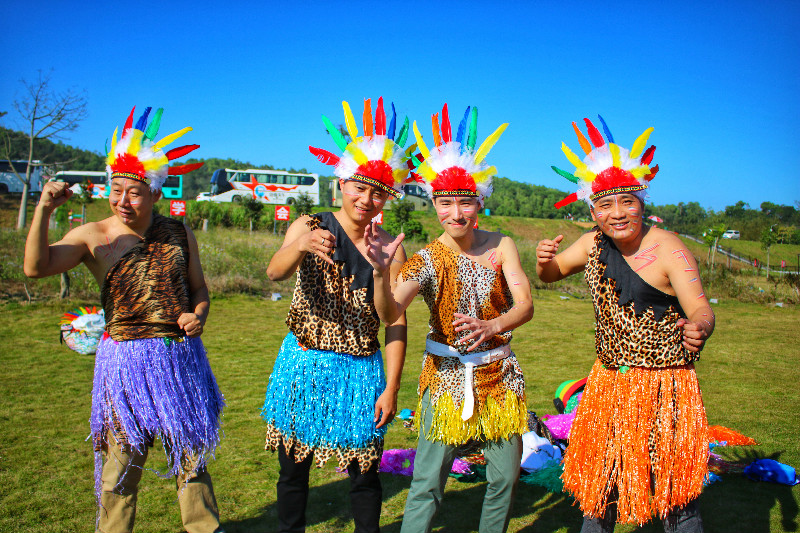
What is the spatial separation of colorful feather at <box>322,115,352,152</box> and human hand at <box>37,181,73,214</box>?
1.24m

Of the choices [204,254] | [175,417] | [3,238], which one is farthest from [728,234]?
[175,417]

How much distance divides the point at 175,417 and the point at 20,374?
4.69m

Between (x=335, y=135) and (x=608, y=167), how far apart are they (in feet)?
4.47

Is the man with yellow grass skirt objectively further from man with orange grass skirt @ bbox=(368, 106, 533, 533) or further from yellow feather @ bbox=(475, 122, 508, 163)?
yellow feather @ bbox=(475, 122, 508, 163)

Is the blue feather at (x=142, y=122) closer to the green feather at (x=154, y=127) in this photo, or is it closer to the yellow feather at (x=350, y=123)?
the green feather at (x=154, y=127)

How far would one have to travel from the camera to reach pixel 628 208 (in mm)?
2719

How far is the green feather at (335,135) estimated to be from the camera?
111 inches

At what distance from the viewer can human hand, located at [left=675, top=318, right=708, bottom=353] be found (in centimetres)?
229

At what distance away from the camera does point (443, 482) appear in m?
2.72

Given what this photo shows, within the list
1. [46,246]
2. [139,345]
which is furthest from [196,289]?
[46,246]

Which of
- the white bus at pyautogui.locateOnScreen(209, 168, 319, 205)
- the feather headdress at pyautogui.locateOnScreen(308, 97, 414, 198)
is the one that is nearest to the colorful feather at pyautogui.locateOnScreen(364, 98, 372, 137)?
the feather headdress at pyautogui.locateOnScreen(308, 97, 414, 198)

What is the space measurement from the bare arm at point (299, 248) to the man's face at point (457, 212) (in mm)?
624

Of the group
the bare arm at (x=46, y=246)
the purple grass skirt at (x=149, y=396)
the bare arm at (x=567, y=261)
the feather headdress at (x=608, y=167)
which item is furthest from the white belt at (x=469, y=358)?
the bare arm at (x=46, y=246)

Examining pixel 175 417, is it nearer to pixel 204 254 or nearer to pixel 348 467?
pixel 348 467
